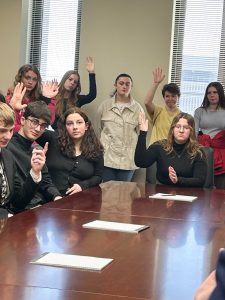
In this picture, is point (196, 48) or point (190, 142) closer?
point (190, 142)

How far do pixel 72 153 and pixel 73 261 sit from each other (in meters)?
2.07

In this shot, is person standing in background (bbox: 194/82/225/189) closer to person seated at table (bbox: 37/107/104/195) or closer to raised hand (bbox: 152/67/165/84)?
raised hand (bbox: 152/67/165/84)

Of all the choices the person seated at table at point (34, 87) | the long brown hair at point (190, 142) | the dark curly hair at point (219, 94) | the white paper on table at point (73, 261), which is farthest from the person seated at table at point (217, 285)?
the dark curly hair at point (219, 94)

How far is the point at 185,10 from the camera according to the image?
18.7ft

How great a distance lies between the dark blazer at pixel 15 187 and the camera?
272 cm

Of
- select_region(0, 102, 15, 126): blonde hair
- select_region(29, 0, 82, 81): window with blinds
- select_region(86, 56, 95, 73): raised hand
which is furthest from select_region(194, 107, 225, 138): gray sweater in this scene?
select_region(0, 102, 15, 126): blonde hair

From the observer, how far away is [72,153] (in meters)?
3.64

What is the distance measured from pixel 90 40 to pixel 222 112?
67.6 inches

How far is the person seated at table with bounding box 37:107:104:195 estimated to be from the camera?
361 centimetres

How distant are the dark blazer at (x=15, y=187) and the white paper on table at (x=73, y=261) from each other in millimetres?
1105

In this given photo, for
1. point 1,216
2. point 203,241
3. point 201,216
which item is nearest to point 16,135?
point 1,216

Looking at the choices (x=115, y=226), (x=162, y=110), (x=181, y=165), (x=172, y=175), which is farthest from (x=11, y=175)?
(x=162, y=110)

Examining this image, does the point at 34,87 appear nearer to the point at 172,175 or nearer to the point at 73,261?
the point at 172,175

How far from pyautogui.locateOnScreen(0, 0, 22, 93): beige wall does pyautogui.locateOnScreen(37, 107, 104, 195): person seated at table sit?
7.96ft
